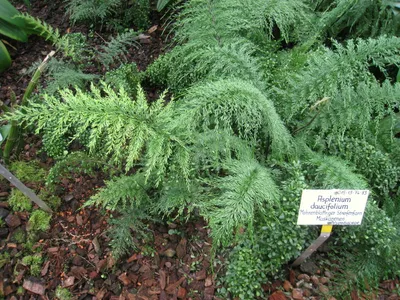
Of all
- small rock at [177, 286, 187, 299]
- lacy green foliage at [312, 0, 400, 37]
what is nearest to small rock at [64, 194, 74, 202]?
small rock at [177, 286, 187, 299]

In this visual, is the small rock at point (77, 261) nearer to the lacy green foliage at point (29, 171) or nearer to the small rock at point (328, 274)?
the lacy green foliage at point (29, 171)

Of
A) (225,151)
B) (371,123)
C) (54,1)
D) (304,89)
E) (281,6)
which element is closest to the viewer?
(225,151)

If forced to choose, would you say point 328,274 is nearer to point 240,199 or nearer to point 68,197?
point 240,199

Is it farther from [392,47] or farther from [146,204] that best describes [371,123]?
[146,204]

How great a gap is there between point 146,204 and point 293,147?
709 mm

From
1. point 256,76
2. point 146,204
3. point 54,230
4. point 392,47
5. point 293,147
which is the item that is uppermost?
point 392,47

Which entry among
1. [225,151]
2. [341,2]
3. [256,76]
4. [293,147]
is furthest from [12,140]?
[341,2]

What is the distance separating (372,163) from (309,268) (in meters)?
0.53

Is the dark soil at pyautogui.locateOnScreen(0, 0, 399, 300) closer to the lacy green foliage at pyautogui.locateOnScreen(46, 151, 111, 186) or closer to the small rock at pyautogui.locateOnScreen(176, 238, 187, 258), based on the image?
the small rock at pyautogui.locateOnScreen(176, 238, 187, 258)

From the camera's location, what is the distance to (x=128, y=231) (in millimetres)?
1649

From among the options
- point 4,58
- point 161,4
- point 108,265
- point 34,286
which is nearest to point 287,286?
point 108,265

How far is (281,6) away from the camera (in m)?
1.99

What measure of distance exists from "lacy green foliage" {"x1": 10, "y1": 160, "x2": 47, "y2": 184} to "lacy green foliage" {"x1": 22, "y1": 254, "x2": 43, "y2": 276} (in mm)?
414

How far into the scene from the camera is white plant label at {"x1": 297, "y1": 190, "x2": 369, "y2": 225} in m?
1.28
